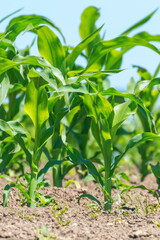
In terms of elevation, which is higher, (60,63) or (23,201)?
(60,63)

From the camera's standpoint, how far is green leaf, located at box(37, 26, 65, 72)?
2.13 m

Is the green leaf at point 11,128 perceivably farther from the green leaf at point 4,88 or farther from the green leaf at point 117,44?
the green leaf at point 117,44

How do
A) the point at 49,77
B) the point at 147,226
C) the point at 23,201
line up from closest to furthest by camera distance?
the point at 147,226 < the point at 49,77 < the point at 23,201

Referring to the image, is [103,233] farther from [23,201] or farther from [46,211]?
[23,201]

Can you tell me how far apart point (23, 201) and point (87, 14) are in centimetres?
147

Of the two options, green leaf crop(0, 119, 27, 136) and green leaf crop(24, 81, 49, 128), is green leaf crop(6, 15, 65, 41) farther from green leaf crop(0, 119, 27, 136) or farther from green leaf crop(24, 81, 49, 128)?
green leaf crop(0, 119, 27, 136)

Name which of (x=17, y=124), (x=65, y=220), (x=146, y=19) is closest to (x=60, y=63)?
(x=17, y=124)

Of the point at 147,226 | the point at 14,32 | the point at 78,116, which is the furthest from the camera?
the point at 78,116

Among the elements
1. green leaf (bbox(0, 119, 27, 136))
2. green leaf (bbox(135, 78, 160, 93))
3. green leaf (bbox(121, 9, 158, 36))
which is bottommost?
green leaf (bbox(0, 119, 27, 136))

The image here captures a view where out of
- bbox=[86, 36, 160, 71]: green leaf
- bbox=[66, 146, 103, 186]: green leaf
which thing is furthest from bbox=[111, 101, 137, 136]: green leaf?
bbox=[86, 36, 160, 71]: green leaf

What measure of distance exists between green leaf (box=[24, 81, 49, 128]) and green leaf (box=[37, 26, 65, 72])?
0.31 metres

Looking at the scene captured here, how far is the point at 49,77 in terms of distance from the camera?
1.85 meters

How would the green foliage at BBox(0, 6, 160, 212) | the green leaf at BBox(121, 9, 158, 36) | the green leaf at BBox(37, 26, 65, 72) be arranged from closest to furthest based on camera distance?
the green foliage at BBox(0, 6, 160, 212), the green leaf at BBox(37, 26, 65, 72), the green leaf at BBox(121, 9, 158, 36)

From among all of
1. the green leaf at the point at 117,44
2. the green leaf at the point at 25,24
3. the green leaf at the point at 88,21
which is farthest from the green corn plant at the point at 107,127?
→ the green leaf at the point at 88,21
